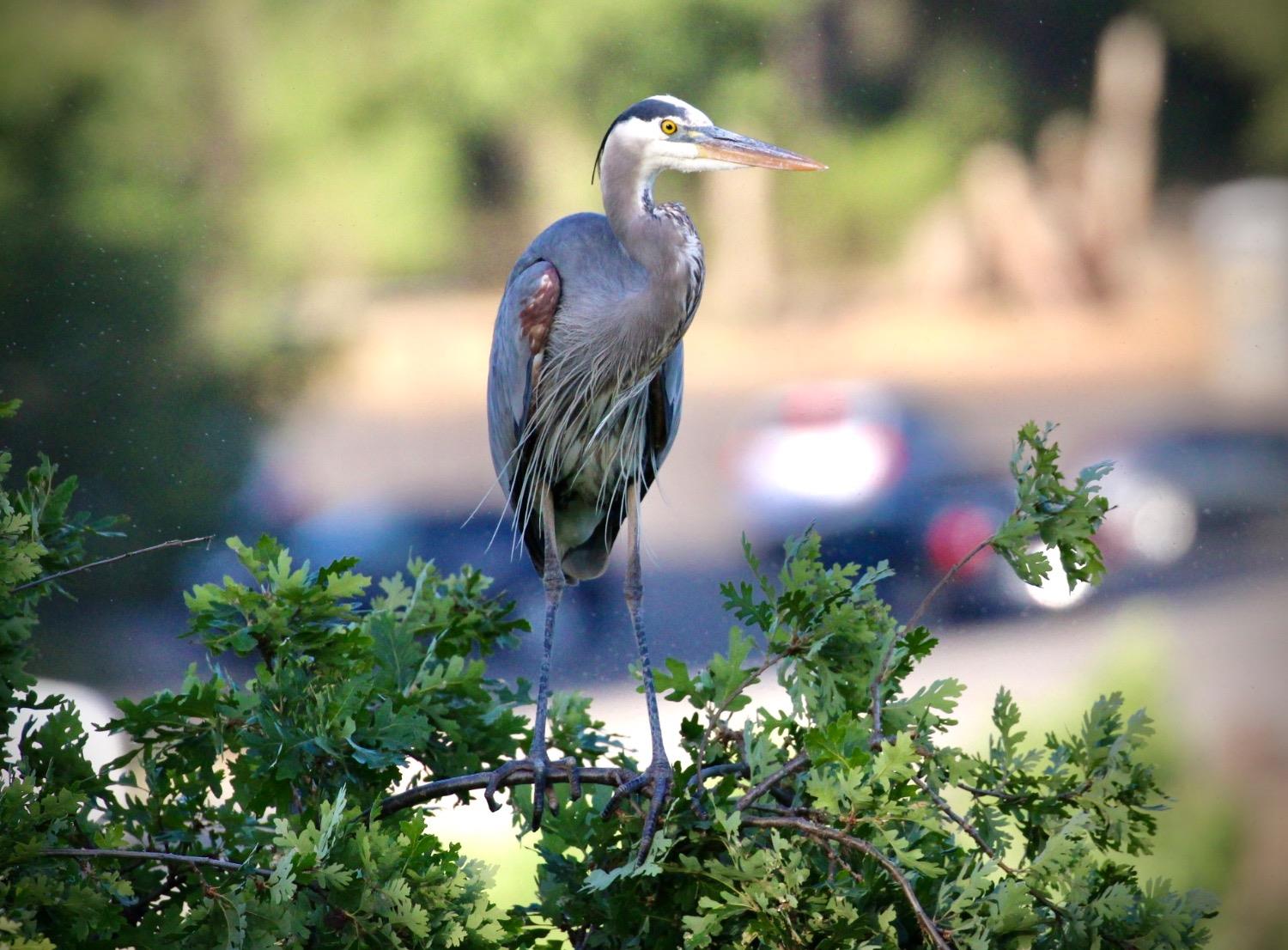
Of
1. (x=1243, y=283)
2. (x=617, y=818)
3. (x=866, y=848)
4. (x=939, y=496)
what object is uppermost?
(x=1243, y=283)

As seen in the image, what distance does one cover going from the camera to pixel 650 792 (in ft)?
4.17

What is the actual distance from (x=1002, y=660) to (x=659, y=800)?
12.9 ft

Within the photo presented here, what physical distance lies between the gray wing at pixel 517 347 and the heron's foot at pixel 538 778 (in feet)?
1.42

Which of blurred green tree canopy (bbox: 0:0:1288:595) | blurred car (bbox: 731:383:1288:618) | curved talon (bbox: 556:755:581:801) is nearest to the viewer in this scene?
curved talon (bbox: 556:755:581:801)

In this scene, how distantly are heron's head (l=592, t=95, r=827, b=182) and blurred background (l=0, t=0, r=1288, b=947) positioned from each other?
2.23 metres

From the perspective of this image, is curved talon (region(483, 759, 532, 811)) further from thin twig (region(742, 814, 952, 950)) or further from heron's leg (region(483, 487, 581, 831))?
thin twig (region(742, 814, 952, 950))

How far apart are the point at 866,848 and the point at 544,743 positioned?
0.58m

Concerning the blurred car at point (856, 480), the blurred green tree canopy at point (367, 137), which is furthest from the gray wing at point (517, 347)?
the blurred car at point (856, 480)


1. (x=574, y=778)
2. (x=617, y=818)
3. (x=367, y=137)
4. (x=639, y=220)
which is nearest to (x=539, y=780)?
(x=574, y=778)

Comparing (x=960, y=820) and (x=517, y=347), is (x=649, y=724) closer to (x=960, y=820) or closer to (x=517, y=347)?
(x=517, y=347)

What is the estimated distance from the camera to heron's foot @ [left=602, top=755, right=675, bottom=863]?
44.1 inches

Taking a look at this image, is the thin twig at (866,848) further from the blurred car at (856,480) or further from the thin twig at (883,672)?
the blurred car at (856,480)

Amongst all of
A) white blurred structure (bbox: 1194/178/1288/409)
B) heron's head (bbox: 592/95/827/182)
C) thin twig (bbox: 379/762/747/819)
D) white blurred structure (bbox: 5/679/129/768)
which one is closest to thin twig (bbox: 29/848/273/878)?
thin twig (bbox: 379/762/747/819)

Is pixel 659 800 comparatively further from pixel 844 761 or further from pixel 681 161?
pixel 681 161
